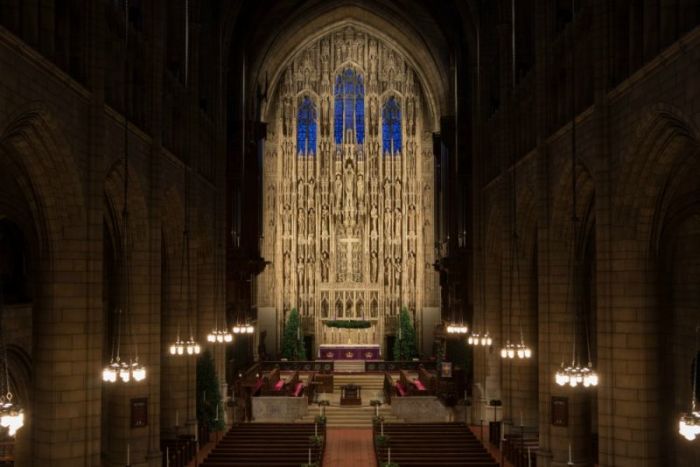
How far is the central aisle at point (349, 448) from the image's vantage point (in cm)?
2736

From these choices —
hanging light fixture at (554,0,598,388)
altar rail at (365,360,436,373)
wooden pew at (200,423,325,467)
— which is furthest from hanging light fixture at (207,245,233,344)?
altar rail at (365,360,436,373)

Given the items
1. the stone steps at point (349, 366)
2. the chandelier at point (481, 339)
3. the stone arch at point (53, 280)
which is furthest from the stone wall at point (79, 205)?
the stone steps at point (349, 366)

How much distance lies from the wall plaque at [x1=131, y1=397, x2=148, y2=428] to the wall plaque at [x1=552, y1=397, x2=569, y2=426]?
37.7ft

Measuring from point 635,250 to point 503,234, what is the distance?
12.3 m

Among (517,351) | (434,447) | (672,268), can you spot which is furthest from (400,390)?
(672,268)

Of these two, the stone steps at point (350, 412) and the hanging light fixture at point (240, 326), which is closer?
the stone steps at point (350, 412)

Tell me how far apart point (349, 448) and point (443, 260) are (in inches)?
456

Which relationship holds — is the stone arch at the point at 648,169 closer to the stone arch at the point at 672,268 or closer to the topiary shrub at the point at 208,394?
the stone arch at the point at 672,268

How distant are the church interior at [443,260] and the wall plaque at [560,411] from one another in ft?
0.18

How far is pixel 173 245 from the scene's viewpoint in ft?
94.9

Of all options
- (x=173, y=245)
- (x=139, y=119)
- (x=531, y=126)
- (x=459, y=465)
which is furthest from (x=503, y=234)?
(x=139, y=119)

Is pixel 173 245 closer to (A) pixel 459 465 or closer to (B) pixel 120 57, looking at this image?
(B) pixel 120 57

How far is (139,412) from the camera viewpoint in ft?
73.5

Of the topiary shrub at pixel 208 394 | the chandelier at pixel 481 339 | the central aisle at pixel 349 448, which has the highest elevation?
→ the chandelier at pixel 481 339
